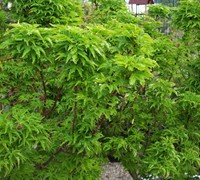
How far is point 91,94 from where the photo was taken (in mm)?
2492

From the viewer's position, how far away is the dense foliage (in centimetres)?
227

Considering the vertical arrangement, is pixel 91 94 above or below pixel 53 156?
above

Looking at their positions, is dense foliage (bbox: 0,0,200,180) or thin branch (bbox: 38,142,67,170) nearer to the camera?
dense foliage (bbox: 0,0,200,180)

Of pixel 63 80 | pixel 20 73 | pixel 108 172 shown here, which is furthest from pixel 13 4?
pixel 108 172

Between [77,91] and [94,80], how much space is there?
228mm

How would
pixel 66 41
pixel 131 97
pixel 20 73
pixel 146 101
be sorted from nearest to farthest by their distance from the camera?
pixel 66 41 → pixel 131 97 → pixel 20 73 → pixel 146 101

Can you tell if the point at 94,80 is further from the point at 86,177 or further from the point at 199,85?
the point at 199,85

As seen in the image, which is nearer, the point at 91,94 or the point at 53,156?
the point at 91,94

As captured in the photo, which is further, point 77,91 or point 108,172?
point 108,172

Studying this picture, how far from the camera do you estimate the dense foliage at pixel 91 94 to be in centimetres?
227

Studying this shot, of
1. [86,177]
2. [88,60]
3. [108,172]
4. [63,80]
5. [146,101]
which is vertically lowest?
[108,172]

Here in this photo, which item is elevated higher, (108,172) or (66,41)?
(66,41)

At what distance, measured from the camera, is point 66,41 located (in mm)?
2205

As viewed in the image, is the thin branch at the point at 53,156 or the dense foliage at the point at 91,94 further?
the thin branch at the point at 53,156
